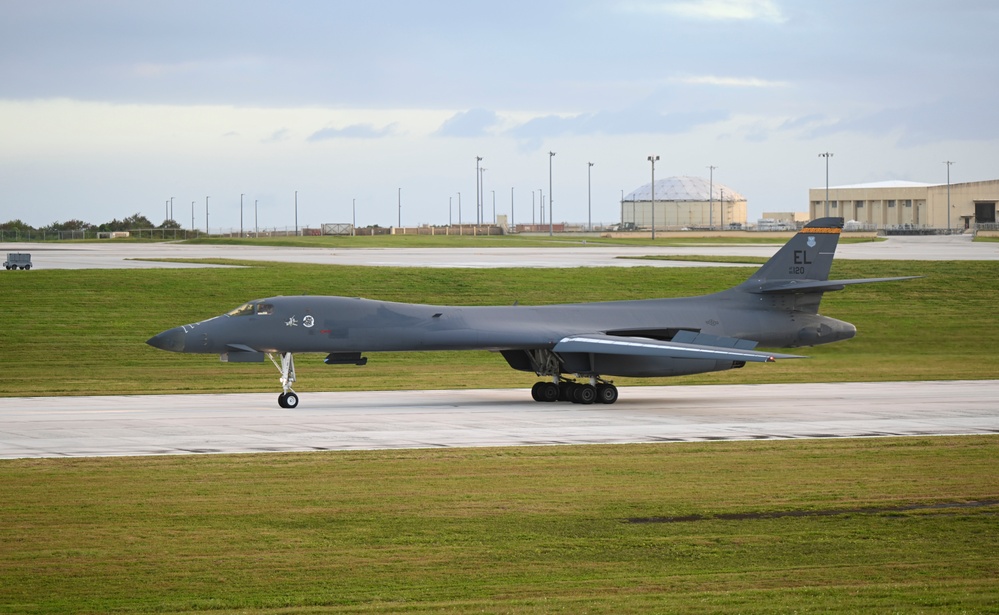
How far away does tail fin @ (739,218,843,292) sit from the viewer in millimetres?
31000

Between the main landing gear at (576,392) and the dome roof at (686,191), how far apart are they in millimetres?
158365

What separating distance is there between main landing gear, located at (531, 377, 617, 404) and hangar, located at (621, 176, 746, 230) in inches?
5873

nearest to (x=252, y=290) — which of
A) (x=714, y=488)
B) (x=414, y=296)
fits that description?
(x=414, y=296)

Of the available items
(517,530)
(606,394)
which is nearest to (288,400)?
(606,394)

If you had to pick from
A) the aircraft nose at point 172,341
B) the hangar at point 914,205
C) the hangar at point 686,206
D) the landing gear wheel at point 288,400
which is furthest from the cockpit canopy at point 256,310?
the hangar at point 686,206

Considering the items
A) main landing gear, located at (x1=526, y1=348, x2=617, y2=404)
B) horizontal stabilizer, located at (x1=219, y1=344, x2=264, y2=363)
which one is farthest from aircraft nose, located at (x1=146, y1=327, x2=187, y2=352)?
main landing gear, located at (x1=526, y1=348, x2=617, y2=404)

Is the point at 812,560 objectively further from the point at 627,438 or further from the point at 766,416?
the point at 766,416

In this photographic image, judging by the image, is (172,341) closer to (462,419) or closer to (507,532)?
(462,419)

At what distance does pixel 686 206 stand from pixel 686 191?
6.27 meters

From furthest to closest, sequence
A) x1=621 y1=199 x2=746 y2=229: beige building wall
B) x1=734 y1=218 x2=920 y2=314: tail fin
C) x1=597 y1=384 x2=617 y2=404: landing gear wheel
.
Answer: x1=621 y1=199 x2=746 y2=229: beige building wall
x1=734 y1=218 x2=920 y2=314: tail fin
x1=597 y1=384 x2=617 y2=404: landing gear wheel

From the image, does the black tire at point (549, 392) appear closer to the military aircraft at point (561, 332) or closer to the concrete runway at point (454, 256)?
the military aircraft at point (561, 332)

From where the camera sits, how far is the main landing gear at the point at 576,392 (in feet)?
93.8

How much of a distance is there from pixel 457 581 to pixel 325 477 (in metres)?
6.14

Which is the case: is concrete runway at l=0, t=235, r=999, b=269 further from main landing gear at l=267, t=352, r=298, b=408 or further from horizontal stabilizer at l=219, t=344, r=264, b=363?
horizontal stabilizer at l=219, t=344, r=264, b=363
